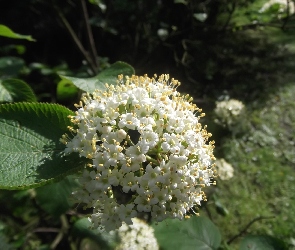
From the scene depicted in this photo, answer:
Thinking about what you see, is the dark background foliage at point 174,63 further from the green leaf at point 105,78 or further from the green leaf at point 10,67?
the green leaf at point 105,78

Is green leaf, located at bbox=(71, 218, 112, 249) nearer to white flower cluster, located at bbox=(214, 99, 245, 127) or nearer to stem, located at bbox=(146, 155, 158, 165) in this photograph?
stem, located at bbox=(146, 155, 158, 165)

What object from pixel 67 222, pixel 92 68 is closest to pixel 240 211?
pixel 67 222

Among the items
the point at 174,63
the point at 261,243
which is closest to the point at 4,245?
the point at 261,243

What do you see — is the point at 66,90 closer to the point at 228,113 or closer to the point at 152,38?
the point at 228,113

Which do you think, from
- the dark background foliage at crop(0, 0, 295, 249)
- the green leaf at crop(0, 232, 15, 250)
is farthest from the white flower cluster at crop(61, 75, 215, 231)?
the dark background foliage at crop(0, 0, 295, 249)

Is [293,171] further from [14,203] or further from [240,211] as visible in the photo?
[14,203]

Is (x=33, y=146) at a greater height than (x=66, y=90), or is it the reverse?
(x=66, y=90)
